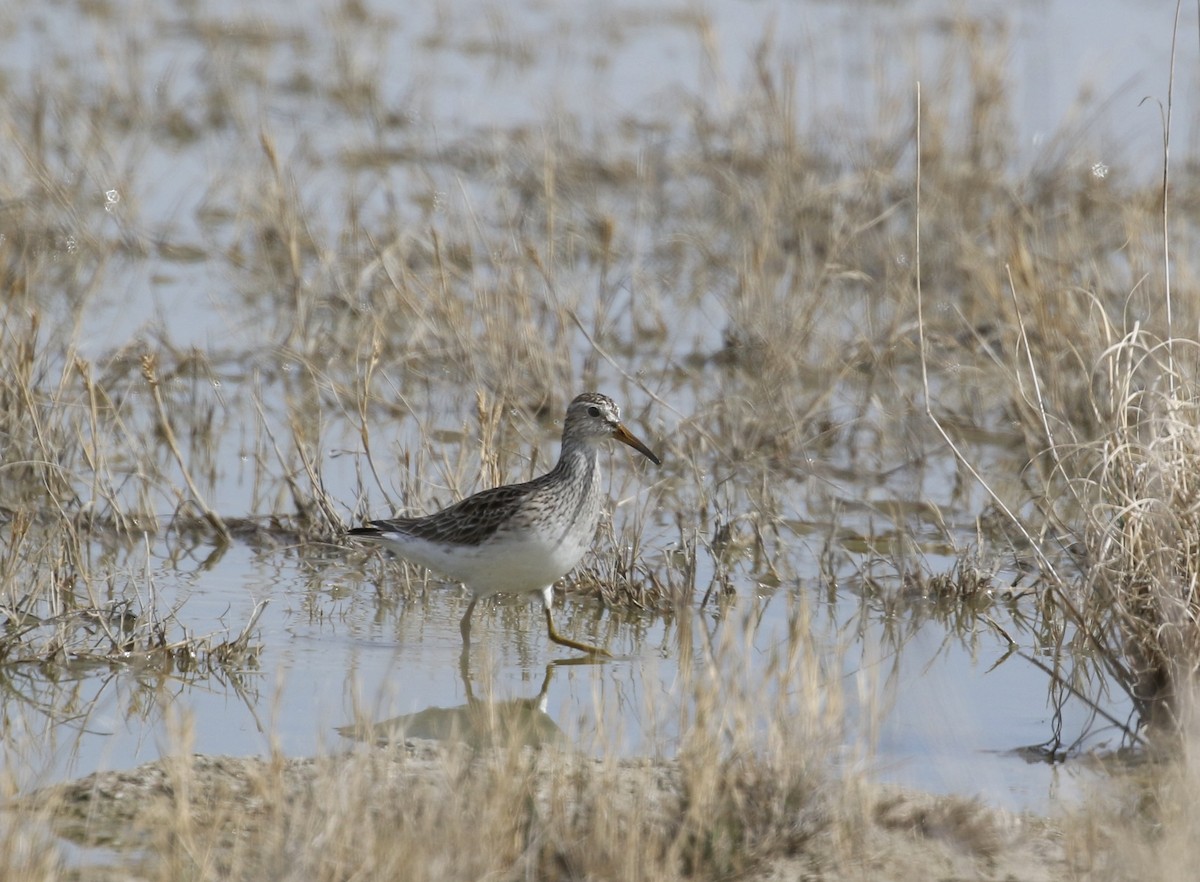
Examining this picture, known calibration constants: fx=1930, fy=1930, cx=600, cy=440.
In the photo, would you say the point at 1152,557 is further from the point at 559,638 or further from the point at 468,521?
the point at 468,521

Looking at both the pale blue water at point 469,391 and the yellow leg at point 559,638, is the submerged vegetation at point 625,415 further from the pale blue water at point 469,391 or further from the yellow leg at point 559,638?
the yellow leg at point 559,638

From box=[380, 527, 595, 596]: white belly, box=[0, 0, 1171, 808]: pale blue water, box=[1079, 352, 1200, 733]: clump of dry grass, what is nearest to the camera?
box=[1079, 352, 1200, 733]: clump of dry grass

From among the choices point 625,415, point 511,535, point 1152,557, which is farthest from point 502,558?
point 625,415

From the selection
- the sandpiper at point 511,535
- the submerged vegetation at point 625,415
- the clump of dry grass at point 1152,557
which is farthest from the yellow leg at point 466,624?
the clump of dry grass at point 1152,557

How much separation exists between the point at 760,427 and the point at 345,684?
3611mm

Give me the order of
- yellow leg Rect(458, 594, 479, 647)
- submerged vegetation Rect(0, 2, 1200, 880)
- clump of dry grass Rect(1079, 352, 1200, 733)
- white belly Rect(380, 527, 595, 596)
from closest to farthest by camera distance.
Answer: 1. submerged vegetation Rect(0, 2, 1200, 880)
2. clump of dry grass Rect(1079, 352, 1200, 733)
3. white belly Rect(380, 527, 595, 596)
4. yellow leg Rect(458, 594, 479, 647)

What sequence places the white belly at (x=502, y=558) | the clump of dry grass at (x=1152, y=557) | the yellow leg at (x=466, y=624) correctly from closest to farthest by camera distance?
1. the clump of dry grass at (x=1152, y=557)
2. the white belly at (x=502, y=558)
3. the yellow leg at (x=466, y=624)

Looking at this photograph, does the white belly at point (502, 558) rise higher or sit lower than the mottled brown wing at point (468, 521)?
lower

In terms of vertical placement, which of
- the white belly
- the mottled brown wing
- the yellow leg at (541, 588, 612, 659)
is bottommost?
the yellow leg at (541, 588, 612, 659)

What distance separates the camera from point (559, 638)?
794cm

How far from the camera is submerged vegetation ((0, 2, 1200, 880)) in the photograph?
5531 mm

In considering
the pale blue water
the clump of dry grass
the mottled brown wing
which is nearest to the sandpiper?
the mottled brown wing

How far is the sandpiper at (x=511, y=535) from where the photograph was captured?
782cm

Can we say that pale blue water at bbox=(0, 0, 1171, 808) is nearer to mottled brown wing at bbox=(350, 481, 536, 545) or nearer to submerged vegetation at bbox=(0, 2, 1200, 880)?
submerged vegetation at bbox=(0, 2, 1200, 880)
